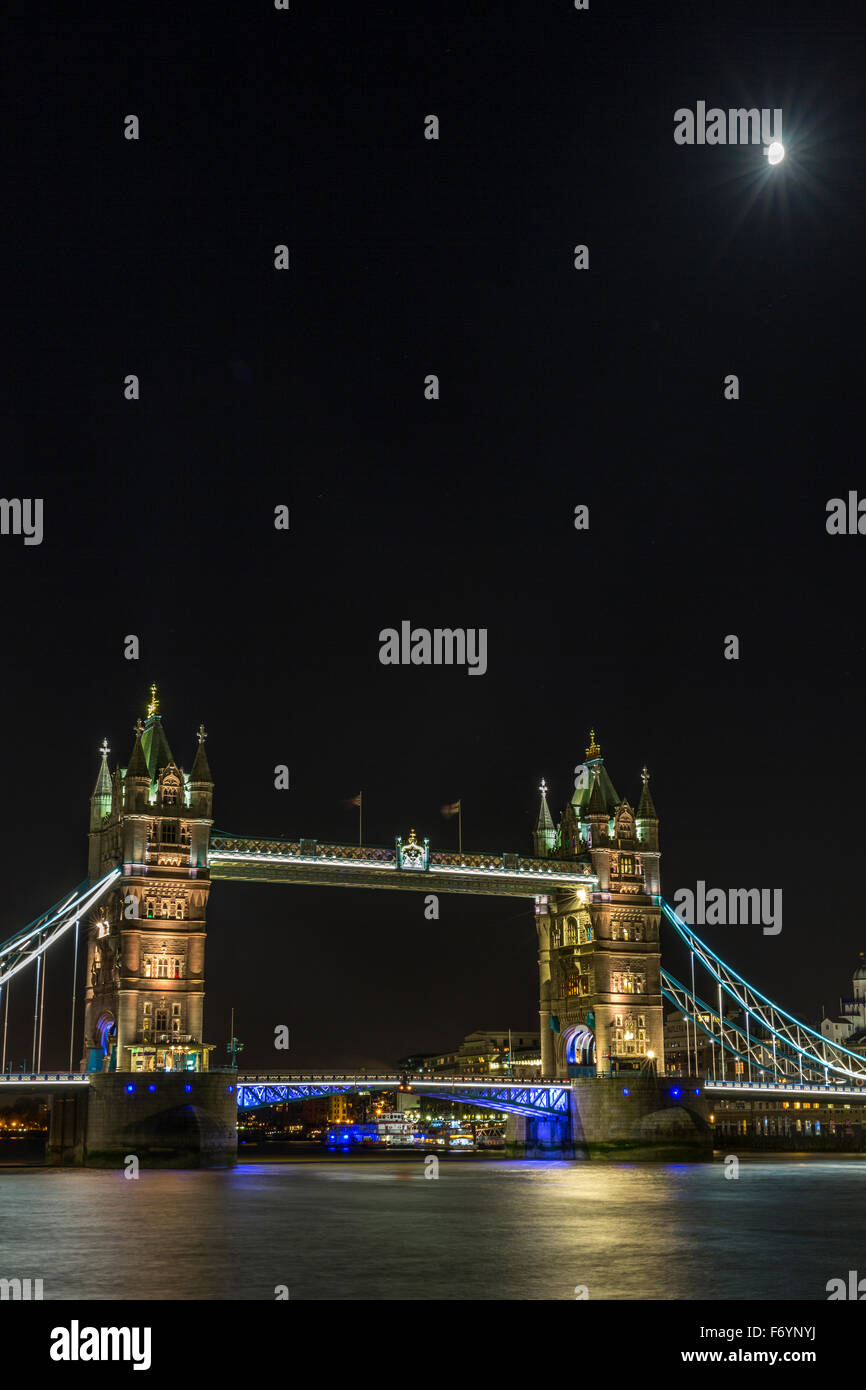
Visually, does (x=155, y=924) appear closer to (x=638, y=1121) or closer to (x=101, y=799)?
(x=101, y=799)

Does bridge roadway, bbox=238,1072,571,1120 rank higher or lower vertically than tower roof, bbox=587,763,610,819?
lower

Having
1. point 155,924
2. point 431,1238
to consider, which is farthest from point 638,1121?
point 431,1238

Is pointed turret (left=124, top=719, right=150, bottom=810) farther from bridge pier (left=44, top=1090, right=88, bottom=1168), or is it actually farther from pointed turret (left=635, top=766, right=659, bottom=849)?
pointed turret (left=635, top=766, right=659, bottom=849)

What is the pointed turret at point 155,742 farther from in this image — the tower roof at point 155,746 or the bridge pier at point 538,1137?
the bridge pier at point 538,1137

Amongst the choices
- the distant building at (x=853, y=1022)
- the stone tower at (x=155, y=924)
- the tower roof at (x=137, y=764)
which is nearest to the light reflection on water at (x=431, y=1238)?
the stone tower at (x=155, y=924)

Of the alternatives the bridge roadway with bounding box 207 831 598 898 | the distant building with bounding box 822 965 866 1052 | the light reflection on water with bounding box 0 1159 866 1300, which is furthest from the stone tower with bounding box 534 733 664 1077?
the distant building with bounding box 822 965 866 1052

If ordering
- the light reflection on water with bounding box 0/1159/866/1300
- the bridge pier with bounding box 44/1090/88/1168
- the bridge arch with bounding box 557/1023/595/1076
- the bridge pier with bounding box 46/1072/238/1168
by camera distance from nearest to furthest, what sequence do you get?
the light reflection on water with bounding box 0/1159/866/1300 → the bridge pier with bounding box 46/1072/238/1168 → the bridge pier with bounding box 44/1090/88/1168 → the bridge arch with bounding box 557/1023/595/1076

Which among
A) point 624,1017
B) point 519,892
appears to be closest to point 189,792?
point 519,892
